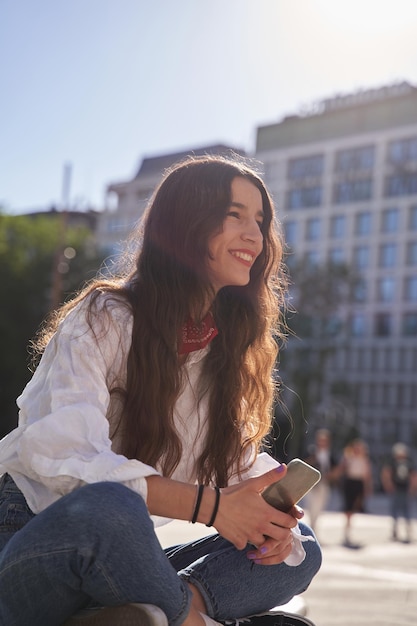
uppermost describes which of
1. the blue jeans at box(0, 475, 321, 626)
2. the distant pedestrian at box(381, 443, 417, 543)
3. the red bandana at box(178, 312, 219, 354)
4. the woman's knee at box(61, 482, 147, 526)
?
the red bandana at box(178, 312, 219, 354)

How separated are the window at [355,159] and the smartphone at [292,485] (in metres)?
76.3

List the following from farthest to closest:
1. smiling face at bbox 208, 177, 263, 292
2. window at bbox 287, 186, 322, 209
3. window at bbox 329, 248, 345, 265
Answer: window at bbox 287, 186, 322, 209 → window at bbox 329, 248, 345, 265 → smiling face at bbox 208, 177, 263, 292

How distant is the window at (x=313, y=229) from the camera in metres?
78.8

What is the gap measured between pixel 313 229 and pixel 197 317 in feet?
252

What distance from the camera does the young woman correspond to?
7.36 ft

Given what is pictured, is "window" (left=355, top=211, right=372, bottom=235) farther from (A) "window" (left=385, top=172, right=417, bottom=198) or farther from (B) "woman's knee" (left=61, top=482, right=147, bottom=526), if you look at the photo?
(B) "woman's knee" (left=61, top=482, right=147, bottom=526)

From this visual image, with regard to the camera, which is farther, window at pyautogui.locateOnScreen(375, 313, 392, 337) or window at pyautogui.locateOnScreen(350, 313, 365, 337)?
window at pyautogui.locateOnScreen(350, 313, 365, 337)

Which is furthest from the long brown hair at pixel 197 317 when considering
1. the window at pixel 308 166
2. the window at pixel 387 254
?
the window at pixel 308 166

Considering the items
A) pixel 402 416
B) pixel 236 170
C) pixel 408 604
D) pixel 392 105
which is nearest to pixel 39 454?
pixel 236 170

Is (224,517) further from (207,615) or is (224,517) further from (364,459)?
(364,459)

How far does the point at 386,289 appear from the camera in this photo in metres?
75.2

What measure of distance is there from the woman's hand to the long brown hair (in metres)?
0.33

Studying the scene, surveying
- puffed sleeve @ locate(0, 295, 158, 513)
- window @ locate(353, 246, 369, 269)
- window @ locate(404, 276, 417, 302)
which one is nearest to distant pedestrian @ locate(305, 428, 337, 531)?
puffed sleeve @ locate(0, 295, 158, 513)

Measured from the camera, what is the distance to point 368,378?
7612 cm
